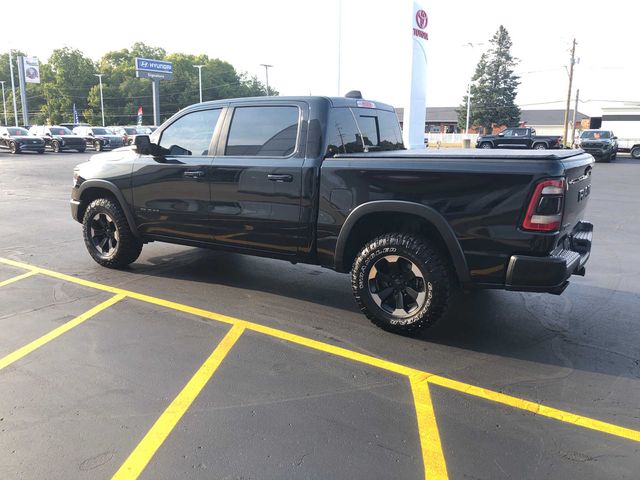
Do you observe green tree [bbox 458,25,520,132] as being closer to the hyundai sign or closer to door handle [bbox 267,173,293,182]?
the hyundai sign

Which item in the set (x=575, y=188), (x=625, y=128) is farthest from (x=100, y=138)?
(x=625, y=128)

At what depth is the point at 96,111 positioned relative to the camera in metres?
89.4

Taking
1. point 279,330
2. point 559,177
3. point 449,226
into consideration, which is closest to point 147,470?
point 279,330

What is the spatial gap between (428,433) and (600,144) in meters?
30.4

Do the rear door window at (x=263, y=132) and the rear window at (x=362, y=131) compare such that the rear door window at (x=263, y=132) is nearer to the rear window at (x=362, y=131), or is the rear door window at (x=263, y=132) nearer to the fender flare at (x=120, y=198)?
the rear window at (x=362, y=131)

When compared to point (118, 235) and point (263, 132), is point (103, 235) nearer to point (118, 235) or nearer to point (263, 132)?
point (118, 235)

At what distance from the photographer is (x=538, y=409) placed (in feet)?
10.3

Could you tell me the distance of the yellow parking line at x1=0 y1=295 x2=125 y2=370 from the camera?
375 centimetres

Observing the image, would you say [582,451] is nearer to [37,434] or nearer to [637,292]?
[37,434]

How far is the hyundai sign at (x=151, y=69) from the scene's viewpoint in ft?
195

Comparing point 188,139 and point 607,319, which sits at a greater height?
point 188,139

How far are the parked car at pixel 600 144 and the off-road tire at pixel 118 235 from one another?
93.7 ft

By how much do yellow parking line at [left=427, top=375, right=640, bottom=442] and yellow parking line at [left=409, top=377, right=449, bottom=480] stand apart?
0.15 metres

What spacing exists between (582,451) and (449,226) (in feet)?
5.54
